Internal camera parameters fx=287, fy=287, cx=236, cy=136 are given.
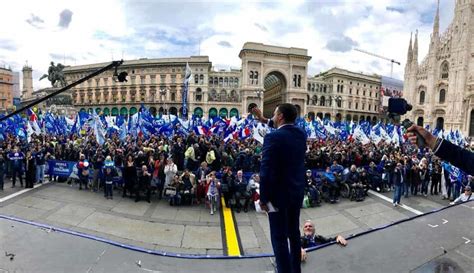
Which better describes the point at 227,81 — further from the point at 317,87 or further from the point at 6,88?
the point at 6,88

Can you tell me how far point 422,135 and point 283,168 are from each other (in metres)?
1.14

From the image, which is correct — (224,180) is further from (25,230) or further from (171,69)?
(171,69)

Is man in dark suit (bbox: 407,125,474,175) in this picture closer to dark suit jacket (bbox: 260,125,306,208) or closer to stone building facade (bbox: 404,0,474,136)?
dark suit jacket (bbox: 260,125,306,208)

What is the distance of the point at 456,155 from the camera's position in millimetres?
2086

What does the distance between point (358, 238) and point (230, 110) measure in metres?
66.9

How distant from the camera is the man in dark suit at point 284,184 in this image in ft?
8.65

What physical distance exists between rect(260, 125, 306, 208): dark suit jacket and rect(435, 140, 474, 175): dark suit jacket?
1120 millimetres

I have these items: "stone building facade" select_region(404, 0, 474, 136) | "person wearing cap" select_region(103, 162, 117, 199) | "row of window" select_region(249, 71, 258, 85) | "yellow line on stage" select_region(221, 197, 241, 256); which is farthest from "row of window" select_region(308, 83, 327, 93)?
"person wearing cap" select_region(103, 162, 117, 199)

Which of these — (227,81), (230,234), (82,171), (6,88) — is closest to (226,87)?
(227,81)

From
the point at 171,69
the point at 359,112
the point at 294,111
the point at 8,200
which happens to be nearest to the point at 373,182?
the point at 294,111

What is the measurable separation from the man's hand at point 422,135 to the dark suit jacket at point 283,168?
0.93 metres

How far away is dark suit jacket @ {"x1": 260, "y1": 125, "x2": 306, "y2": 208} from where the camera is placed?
263 cm

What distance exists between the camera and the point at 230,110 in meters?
70.4

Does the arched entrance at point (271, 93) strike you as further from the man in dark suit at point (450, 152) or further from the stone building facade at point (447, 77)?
the man in dark suit at point (450, 152)
